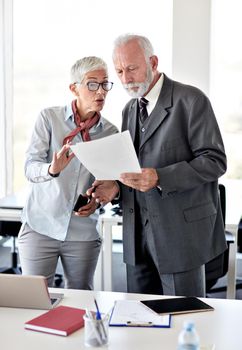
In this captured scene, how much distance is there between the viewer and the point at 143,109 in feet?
8.64

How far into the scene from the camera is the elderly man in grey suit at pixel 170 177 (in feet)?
7.96

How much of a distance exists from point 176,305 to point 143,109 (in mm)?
986

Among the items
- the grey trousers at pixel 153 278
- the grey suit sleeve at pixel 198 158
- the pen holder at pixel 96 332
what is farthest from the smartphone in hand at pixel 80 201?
the pen holder at pixel 96 332

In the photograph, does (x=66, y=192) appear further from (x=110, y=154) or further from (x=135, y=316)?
(x=135, y=316)

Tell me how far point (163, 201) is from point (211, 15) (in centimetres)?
264

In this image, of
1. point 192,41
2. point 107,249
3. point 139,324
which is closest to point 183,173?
point 139,324

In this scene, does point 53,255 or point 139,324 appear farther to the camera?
point 53,255

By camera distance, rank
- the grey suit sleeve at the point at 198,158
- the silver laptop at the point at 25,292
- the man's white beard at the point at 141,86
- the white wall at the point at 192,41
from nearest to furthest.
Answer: the silver laptop at the point at 25,292 → the grey suit sleeve at the point at 198,158 → the man's white beard at the point at 141,86 → the white wall at the point at 192,41

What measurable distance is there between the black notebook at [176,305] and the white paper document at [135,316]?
3 centimetres

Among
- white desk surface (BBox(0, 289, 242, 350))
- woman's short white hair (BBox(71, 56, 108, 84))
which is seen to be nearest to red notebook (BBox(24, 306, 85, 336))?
white desk surface (BBox(0, 289, 242, 350))

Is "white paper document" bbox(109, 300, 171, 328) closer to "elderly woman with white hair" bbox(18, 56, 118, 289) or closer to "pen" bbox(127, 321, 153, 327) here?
"pen" bbox(127, 321, 153, 327)

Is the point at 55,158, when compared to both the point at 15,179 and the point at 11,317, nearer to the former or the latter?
the point at 11,317

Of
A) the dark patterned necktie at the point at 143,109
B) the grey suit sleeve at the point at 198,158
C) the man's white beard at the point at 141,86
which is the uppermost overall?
the man's white beard at the point at 141,86

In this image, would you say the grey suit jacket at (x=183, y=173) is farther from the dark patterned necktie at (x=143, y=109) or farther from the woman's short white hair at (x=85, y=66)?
the woman's short white hair at (x=85, y=66)
